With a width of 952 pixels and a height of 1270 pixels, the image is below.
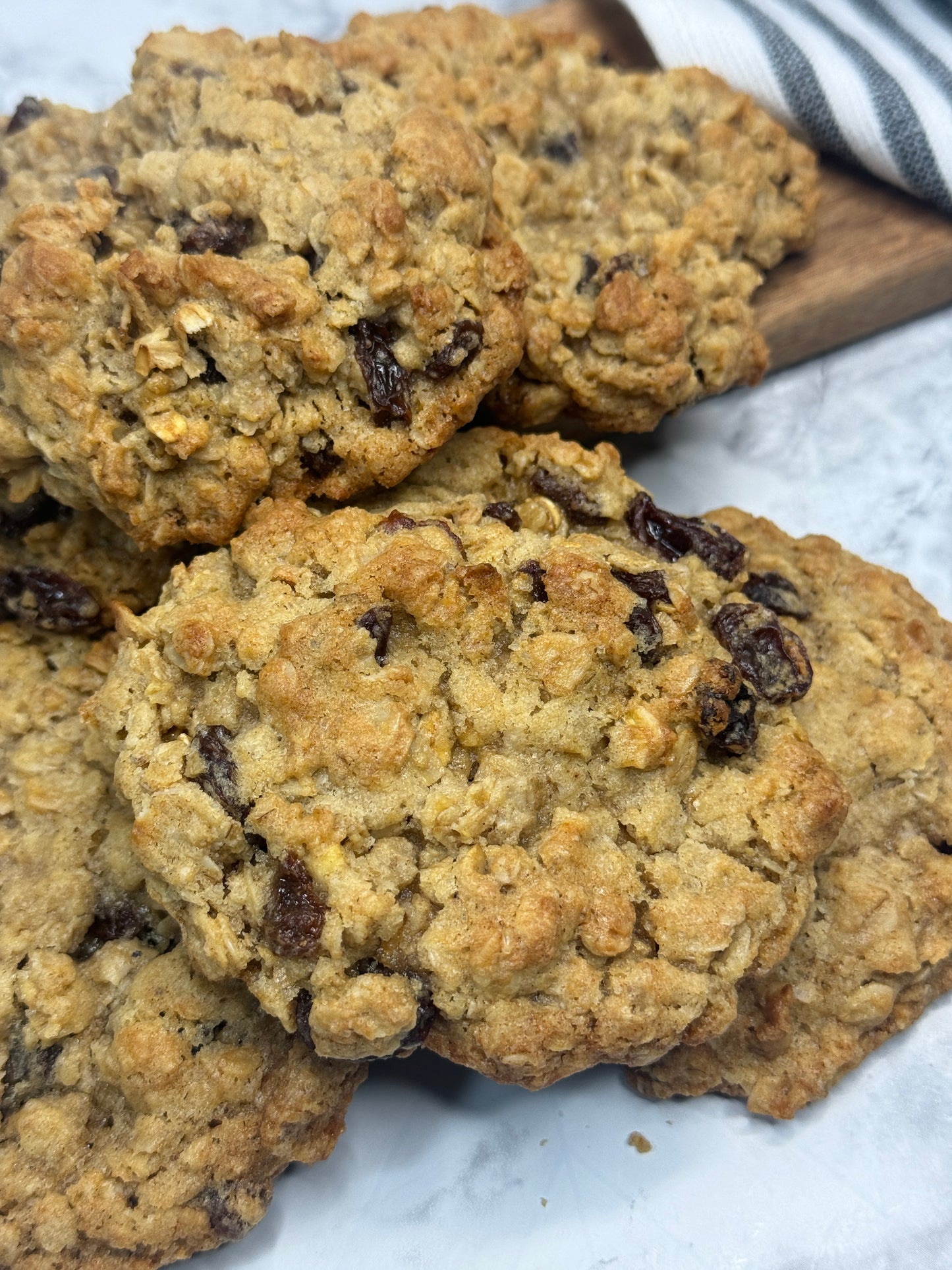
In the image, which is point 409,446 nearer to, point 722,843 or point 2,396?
point 2,396

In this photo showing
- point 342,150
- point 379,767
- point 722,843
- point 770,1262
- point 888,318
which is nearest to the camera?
point 379,767

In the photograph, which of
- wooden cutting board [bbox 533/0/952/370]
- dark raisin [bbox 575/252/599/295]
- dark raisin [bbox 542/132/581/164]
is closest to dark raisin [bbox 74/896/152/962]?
dark raisin [bbox 575/252/599/295]

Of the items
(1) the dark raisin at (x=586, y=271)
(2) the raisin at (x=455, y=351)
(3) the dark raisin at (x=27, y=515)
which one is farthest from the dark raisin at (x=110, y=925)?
(1) the dark raisin at (x=586, y=271)

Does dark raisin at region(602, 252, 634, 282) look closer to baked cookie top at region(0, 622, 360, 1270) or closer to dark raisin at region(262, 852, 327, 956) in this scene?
dark raisin at region(262, 852, 327, 956)

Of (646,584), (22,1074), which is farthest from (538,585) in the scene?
(22,1074)

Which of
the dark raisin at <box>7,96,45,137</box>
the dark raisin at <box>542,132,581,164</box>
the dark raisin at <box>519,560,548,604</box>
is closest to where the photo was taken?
the dark raisin at <box>519,560,548,604</box>

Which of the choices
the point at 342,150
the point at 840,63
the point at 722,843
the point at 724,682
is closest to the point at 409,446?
the point at 342,150

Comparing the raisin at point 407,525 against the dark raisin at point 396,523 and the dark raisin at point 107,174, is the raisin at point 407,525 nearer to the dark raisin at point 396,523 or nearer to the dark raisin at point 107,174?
the dark raisin at point 396,523
